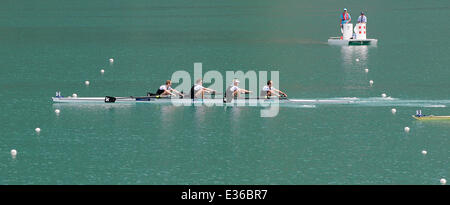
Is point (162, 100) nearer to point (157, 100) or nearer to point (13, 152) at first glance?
point (157, 100)

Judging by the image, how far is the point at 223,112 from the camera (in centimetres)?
4322

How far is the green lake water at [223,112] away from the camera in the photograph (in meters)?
32.3

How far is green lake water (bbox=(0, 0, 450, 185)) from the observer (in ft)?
106

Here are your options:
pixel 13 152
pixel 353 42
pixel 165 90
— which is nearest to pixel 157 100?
pixel 165 90

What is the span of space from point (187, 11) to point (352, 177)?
299 feet

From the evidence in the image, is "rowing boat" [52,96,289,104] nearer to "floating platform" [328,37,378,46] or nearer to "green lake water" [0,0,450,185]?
"green lake water" [0,0,450,185]

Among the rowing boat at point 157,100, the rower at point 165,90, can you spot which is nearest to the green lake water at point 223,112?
the rowing boat at point 157,100

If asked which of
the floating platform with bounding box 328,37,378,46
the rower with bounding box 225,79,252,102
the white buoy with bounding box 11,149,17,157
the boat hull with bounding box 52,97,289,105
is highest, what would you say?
the floating platform with bounding box 328,37,378,46

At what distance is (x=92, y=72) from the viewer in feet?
191

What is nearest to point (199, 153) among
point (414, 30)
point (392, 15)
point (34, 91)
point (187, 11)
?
point (34, 91)

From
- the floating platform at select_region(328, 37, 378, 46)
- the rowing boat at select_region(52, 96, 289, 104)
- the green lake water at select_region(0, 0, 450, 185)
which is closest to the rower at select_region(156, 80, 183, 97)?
the rowing boat at select_region(52, 96, 289, 104)

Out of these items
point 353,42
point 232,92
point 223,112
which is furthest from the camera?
point 353,42

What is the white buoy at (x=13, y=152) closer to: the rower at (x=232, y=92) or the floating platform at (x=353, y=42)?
the rower at (x=232, y=92)
